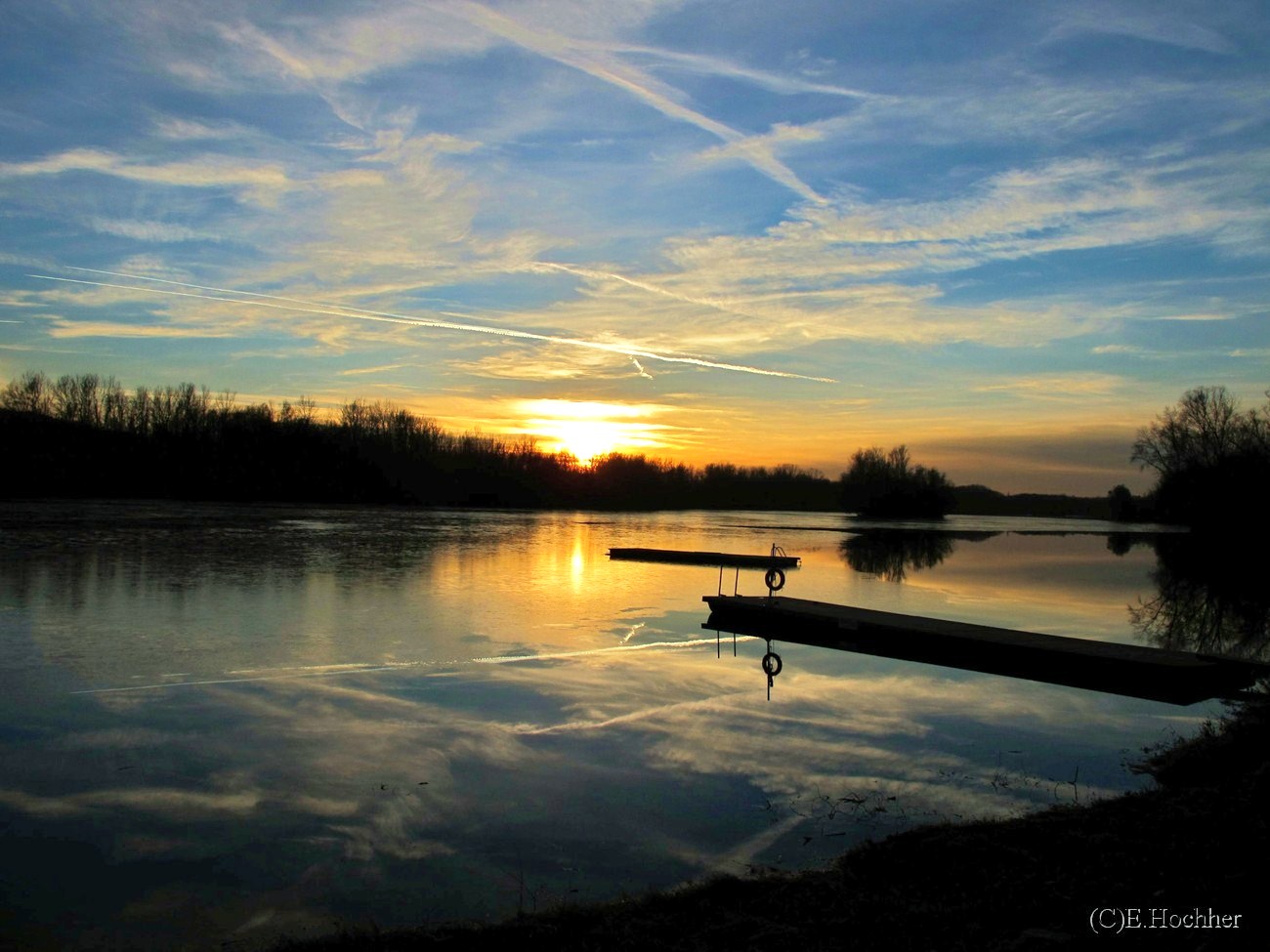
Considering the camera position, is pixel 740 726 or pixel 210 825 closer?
pixel 210 825

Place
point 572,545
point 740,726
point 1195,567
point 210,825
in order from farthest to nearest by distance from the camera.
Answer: point 572,545
point 1195,567
point 740,726
point 210,825

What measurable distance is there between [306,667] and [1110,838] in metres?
8.52

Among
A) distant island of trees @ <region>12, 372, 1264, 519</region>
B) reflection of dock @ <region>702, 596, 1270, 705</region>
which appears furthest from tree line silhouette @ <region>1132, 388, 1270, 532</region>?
reflection of dock @ <region>702, 596, 1270, 705</region>

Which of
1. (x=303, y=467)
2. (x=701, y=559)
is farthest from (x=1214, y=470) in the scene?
(x=303, y=467)

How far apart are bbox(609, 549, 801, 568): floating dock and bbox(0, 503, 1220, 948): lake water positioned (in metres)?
11.6

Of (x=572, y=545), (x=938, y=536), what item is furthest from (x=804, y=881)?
(x=938, y=536)

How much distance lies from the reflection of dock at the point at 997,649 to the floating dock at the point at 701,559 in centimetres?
1179

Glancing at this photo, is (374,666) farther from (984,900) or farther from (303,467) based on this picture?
(303,467)

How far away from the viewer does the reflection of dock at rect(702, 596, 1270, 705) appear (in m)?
11.1

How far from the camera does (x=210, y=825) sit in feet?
18.9

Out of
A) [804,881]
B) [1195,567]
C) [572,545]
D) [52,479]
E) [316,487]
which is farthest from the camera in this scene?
[316,487]

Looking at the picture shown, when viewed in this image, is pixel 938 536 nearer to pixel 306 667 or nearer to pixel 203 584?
pixel 203 584

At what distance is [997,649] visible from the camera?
1276 centimetres

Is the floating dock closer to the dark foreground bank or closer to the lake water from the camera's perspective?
the lake water
